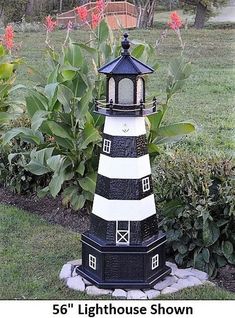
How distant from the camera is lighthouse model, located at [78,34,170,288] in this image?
2.65m

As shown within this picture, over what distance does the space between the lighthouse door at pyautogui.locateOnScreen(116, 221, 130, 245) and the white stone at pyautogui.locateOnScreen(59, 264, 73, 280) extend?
1.16 ft

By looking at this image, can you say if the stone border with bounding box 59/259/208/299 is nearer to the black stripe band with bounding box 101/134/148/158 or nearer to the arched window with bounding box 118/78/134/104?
the black stripe band with bounding box 101/134/148/158

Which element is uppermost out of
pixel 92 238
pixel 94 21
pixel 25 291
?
pixel 94 21

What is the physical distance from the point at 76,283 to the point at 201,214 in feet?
2.21

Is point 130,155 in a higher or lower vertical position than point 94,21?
lower

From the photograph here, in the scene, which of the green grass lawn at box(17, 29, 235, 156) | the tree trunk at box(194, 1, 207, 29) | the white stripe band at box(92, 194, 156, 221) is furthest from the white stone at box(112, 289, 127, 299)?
the tree trunk at box(194, 1, 207, 29)

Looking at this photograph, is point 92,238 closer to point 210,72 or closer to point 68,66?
point 68,66

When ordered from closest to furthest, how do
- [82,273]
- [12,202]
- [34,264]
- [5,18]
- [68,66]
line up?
[82,273] → [34,264] → [68,66] → [12,202] → [5,18]

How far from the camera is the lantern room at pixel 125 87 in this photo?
2621mm

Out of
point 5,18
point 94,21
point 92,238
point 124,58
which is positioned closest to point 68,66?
point 94,21

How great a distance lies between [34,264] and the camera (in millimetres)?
3117

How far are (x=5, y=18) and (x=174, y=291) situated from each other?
5.11 m

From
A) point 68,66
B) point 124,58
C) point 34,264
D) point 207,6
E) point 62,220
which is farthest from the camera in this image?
point 207,6

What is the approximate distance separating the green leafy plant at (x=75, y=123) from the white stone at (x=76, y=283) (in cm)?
61
